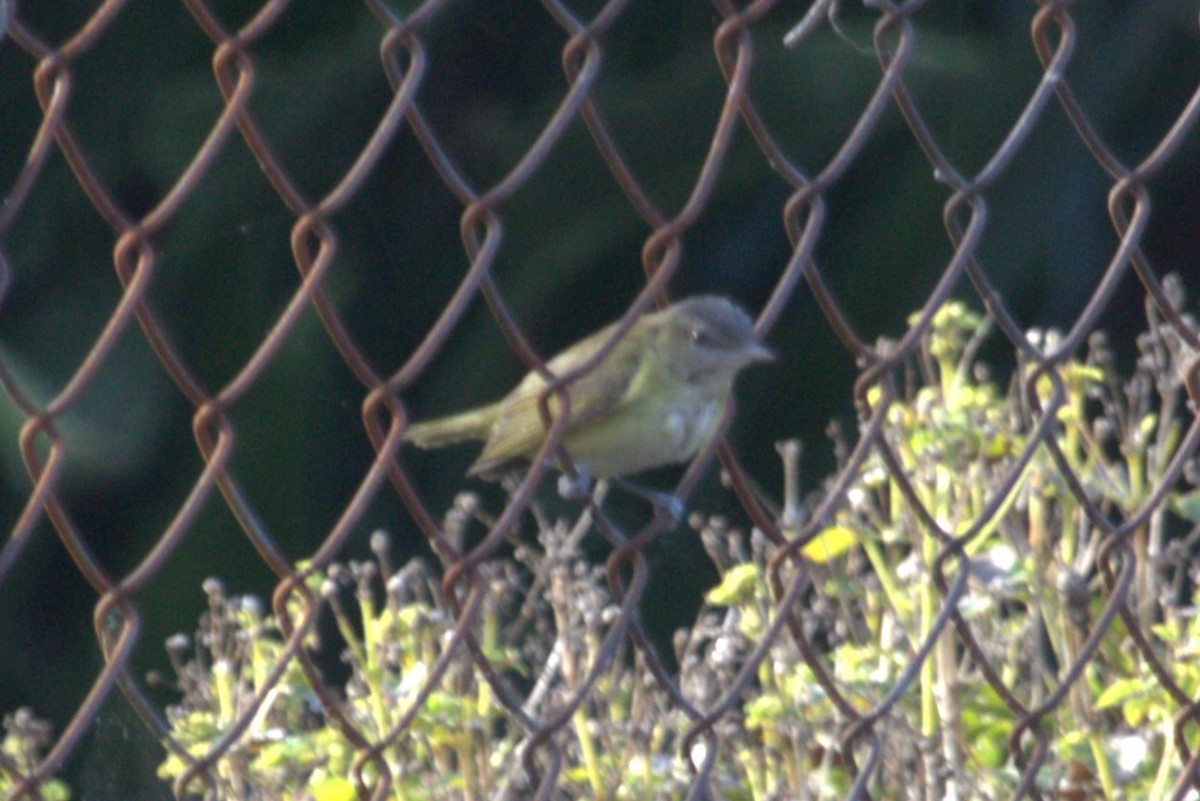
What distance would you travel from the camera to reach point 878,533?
290cm

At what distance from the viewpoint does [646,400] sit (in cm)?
298

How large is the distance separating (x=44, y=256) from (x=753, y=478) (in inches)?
71.8

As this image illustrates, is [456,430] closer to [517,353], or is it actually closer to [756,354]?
[756,354]

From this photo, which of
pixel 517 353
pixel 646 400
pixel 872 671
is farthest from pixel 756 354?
pixel 517 353

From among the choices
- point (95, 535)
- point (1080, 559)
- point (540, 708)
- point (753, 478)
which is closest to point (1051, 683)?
point (1080, 559)

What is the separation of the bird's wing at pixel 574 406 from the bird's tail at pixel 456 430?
316mm

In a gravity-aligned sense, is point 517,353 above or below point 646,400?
above

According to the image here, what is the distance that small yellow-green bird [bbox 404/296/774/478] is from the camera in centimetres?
288

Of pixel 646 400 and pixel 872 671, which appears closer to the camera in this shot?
pixel 872 671

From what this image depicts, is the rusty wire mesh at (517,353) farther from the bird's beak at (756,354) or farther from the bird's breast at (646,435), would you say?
the bird's breast at (646,435)

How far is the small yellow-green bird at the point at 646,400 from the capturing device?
2.88 m

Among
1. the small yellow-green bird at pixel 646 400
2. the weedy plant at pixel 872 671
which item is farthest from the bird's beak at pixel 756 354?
the weedy plant at pixel 872 671

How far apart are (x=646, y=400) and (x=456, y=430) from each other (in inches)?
23.3

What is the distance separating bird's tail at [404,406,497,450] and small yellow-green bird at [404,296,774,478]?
12.5 inches
